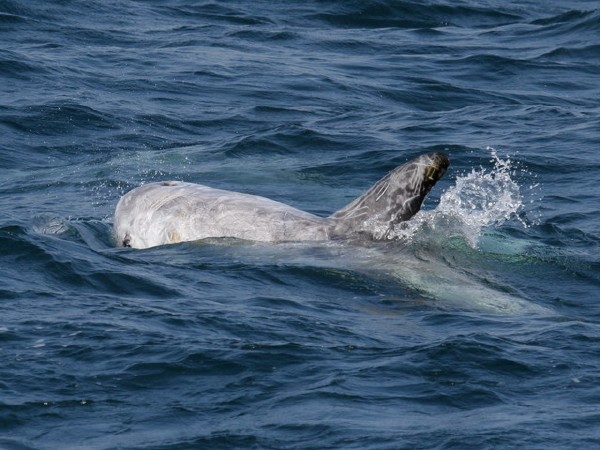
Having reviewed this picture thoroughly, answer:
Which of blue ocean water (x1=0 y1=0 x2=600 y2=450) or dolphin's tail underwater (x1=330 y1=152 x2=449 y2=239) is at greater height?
dolphin's tail underwater (x1=330 y1=152 x2=449 y2=239)

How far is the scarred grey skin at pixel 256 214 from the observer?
40.7ft

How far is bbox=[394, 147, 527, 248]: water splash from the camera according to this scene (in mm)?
12841

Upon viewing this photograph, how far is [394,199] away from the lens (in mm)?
12438

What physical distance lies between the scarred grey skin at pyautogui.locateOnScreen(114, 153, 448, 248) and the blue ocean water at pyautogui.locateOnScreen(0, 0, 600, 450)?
0.76 ft

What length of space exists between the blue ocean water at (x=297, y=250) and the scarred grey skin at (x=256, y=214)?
0.76 ft

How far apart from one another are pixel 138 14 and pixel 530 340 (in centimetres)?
1869

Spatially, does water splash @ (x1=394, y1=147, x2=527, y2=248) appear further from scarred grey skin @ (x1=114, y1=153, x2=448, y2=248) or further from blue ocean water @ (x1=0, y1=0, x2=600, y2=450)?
scarred grey skin @ (x1=114, y1=153, x2=448, y2=248)

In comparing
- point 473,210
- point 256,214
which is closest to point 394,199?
point 256,214

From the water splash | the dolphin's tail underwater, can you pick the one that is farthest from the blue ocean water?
the dolphin's tail underwater

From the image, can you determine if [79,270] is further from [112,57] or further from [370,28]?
[370,28]

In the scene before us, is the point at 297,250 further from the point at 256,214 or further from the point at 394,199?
the point at 394,199

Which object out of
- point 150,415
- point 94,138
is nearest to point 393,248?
point 150,415

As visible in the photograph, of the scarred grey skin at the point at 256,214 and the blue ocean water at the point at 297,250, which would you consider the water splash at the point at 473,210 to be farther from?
the scarred grey skin at the point at 256,214

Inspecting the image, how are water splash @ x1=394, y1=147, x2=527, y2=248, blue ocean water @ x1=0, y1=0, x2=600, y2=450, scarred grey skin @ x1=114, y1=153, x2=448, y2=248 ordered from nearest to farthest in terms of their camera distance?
blue ocean water @ x1=0, y1=0, x2=600, y2=450 → scarred grey skin @ x1=114, y1=153, x2=448, y2=248 → water splash @ x1=394, y1=147, x2=527, y2=248
